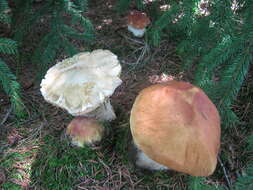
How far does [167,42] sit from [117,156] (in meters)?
1.47

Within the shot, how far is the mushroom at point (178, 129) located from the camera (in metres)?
1.32

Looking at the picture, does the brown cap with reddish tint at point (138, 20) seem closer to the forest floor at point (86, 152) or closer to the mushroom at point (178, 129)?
the forest floor at point (86, 152)

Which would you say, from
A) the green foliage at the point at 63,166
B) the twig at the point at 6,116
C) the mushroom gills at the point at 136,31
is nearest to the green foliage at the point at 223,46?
the green foliage at the point at 63,166

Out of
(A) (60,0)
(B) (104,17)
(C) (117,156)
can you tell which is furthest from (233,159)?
(B) (104,17)

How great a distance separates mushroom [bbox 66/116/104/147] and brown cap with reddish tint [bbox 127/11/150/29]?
4.55ft

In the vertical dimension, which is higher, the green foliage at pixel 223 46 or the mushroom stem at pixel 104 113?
the green foliage at pixel 223 46

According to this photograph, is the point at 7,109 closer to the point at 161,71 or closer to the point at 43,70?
the point at 43,70

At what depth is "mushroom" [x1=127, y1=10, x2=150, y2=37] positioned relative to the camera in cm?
283

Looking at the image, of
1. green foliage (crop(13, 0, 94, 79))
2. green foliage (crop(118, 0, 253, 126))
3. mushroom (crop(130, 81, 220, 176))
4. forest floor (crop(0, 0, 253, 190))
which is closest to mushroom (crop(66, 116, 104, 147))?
forest floor (crop(0, 0, 253, 190))

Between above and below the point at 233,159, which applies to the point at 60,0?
above

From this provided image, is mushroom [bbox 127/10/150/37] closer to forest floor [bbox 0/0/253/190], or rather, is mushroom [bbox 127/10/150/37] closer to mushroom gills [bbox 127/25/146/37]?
mushroom gills [bbox 127/25/146/37]

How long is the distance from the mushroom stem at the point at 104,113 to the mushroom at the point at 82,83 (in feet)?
0.60

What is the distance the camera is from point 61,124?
84.0 inches

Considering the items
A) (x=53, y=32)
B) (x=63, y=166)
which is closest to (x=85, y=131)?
(x=63, y=166)
